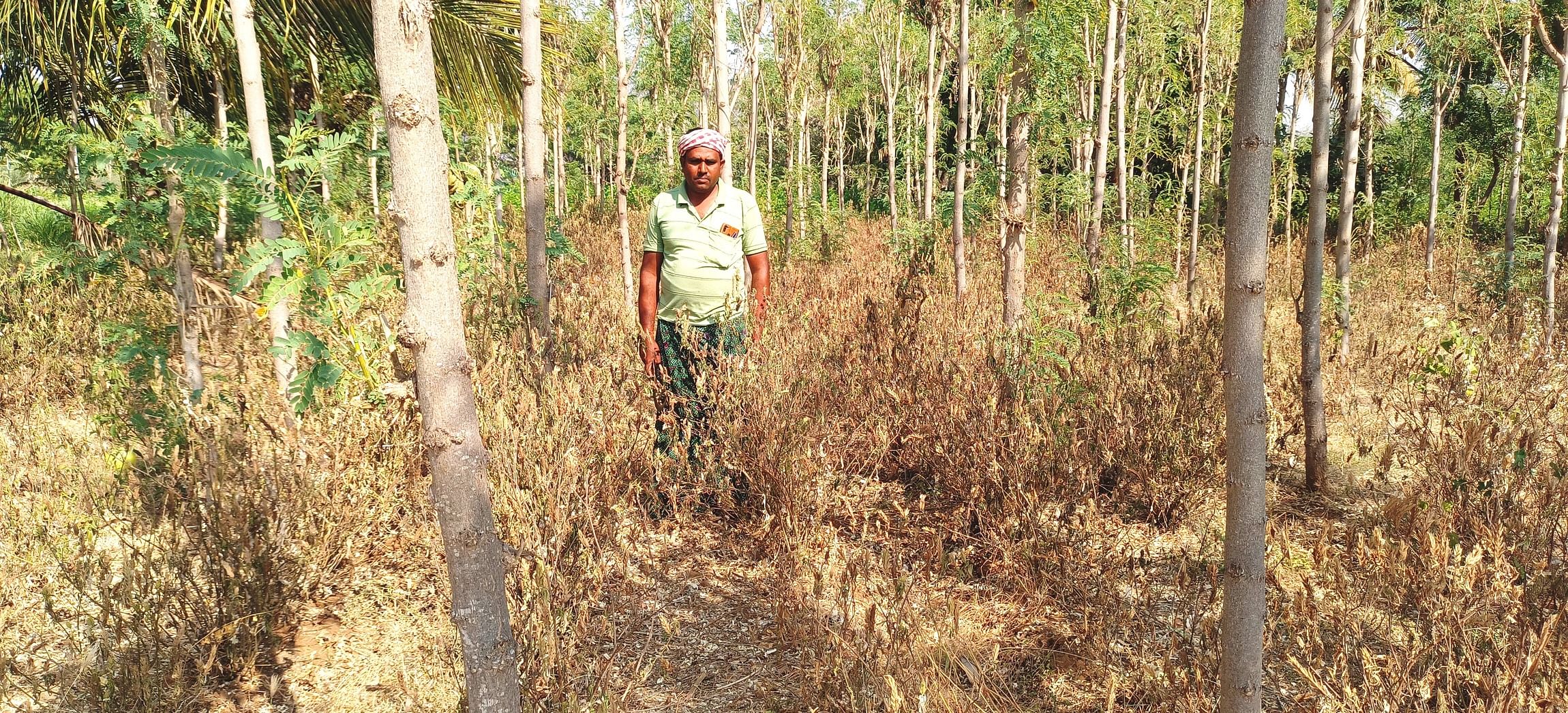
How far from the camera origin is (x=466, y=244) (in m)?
4.75

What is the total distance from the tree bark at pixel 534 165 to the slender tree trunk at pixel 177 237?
1321 mm

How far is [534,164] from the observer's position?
4062 mm

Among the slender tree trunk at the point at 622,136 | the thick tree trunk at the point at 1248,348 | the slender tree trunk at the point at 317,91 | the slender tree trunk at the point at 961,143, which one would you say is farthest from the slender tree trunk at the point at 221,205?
the slender tree trunk at the point at 961,143

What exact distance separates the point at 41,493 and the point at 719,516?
254cm

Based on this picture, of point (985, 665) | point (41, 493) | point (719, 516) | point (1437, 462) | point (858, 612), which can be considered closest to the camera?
point (985, 665)

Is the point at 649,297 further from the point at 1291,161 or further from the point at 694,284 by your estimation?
the point at 1291,161

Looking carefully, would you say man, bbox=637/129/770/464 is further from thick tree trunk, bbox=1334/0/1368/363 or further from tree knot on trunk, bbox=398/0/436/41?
thick tree trunk, bbox=1334/0/1368/363

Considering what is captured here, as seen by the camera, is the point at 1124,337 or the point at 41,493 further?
the point at 1124,337

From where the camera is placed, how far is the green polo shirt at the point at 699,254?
3250 mm

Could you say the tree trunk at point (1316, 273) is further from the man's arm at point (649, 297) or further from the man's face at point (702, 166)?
the man's arm at point (649, 297)

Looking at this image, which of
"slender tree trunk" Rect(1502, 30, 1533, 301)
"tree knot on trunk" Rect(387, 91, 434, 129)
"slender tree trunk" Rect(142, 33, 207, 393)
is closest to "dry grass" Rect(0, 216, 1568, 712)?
"slender tree trunk" Rect(142, 33, 207, 393)

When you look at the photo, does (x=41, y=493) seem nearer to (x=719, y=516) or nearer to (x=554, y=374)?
(x=554, y=374)

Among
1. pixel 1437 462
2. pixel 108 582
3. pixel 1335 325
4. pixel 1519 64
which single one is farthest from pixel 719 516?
pixel 1519 64

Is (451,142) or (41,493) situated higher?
(451,142)
